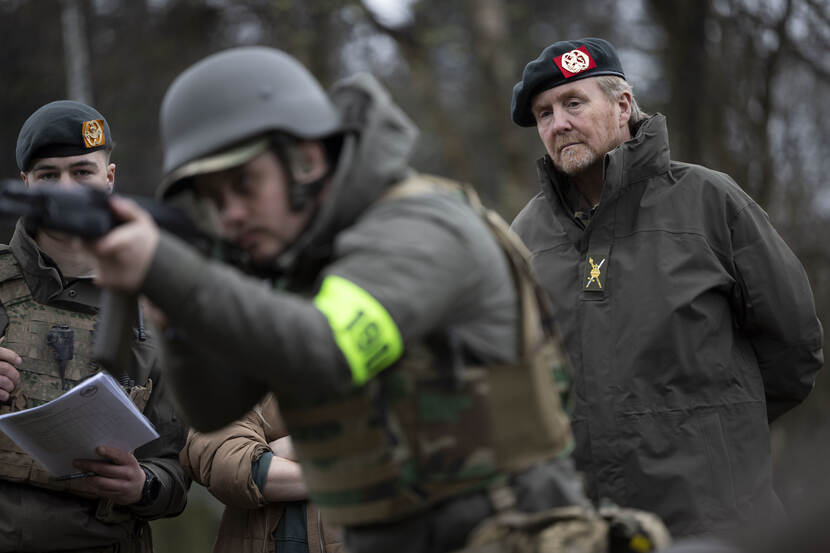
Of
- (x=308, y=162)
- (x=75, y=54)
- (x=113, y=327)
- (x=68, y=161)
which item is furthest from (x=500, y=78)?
(x=113, y=327)

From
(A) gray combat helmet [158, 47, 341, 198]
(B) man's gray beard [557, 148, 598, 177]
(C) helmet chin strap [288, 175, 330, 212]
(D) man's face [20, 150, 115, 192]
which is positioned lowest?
(B) man's gray beard [557, 148, 598, 177]

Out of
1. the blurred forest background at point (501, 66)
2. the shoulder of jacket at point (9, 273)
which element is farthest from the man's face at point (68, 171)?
the blurred forest background at point (501, 66)

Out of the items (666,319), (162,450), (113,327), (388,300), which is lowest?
(162,450)

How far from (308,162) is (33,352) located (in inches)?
71.9

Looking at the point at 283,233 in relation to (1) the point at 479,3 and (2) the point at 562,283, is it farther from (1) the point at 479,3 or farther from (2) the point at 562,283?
(1) the point at 479,3

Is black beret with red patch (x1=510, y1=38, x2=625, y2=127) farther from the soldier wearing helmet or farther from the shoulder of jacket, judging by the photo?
the shoulder of jacket

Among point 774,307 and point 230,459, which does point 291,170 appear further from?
point 774,307

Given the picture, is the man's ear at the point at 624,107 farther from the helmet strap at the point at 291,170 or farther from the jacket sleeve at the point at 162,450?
the helmet strap at the point at 291,170

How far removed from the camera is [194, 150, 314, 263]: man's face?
6.84ft

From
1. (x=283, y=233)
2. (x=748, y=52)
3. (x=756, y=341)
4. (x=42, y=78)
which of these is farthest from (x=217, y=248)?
(x=42, y=78)

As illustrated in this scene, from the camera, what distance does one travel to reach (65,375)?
3.55m

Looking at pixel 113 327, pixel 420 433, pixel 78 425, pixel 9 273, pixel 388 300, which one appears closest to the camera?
pixel 388 300

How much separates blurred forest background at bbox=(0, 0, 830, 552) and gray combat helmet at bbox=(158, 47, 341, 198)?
9395mm

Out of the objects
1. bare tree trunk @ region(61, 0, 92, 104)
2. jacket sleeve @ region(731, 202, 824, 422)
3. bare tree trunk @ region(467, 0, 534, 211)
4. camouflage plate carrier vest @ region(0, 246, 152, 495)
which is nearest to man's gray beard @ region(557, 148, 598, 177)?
jacket sleeve @ region(731, 202, 824, 422)
